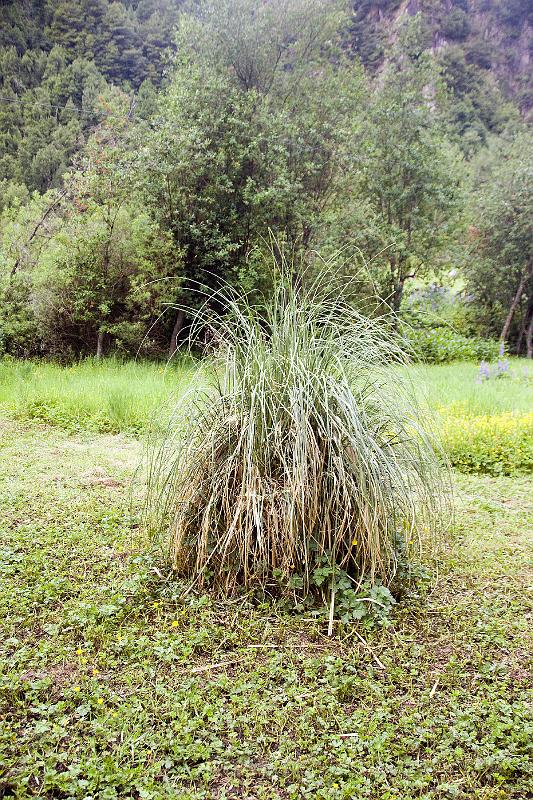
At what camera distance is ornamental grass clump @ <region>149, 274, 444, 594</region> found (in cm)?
233

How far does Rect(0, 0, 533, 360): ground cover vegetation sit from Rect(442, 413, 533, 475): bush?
5.32 feet

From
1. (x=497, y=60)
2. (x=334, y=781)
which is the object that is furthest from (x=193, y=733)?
(x=497, y=60)

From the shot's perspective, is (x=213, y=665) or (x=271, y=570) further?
(x=271, y=570)

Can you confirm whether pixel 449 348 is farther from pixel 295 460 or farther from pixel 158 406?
pixel 295 460

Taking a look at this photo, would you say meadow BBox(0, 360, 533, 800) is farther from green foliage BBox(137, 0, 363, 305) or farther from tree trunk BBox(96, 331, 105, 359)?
green foliage BBox(137, 0, 363, 305)

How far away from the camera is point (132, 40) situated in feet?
73.0

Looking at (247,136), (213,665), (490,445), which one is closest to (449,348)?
(247,136)

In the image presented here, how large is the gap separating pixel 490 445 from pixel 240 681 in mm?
3601

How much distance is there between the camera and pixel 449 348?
14.4 m

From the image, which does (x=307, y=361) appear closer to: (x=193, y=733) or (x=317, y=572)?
(x=317, y=572)

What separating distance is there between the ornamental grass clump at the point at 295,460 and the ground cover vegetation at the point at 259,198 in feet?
12.5

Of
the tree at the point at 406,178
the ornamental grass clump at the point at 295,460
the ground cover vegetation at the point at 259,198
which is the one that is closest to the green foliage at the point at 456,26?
the ground cover vegetation at the point at 259,198

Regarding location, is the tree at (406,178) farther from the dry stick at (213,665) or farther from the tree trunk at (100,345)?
the dry stick at (213,665)

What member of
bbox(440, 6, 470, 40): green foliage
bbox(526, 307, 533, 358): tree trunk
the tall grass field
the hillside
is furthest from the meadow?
bbox(440, 6, 470, 40): green foliage
